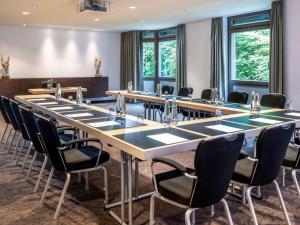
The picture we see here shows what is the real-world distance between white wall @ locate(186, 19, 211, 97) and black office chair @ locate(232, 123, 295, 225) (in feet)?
21.4

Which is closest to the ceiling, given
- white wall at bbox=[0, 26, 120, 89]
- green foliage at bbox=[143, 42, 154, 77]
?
white wall at bbox=[0, 26, 120, 89]

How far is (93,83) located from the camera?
1118cm

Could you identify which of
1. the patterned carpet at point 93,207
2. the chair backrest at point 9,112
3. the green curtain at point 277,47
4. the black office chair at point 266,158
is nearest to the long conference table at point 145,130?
the patterned carpet at point 93,207

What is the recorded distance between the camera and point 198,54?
29.5ft

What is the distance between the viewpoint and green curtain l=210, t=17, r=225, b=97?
8062mm

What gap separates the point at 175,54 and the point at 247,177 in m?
8.18

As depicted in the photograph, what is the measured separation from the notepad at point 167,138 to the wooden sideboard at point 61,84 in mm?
8145

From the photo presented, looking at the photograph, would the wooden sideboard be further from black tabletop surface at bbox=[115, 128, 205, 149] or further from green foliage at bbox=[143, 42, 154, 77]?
black tabletop surface at bbox=[115, 128, 205, 149]

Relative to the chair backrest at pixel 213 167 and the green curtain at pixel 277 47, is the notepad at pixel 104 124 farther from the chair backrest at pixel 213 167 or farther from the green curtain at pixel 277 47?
the green curtain at pixel 277 47

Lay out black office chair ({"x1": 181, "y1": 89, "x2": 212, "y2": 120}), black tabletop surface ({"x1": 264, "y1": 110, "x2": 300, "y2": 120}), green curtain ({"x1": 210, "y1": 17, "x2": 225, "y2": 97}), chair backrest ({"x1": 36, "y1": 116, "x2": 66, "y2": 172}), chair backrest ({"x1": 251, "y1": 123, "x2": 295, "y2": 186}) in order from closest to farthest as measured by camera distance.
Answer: chair backrest ({"x1": 251, "y1": 123, "x2": 295, "y2": 186}) < chair backrest ({"x1": 36, "y1": 116, "x2": 66, "y2": 172}) < black tabletop surface ({"x1": 264, "y1": 110, "x2": 300, "y2": 120}) < black office chair ({"x1": 181, "y1": 89, "x2": 212, "y2": 120}) < green curtain ({"x1": 210, "y1": 17, "x2": 225, "y2": 97})

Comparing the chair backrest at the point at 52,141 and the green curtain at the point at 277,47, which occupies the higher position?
the green curtain at the point at 277,47

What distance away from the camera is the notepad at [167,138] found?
93.8 inches

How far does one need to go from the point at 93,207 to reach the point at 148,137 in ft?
3.16

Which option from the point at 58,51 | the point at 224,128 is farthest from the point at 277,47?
the point at 58,51
